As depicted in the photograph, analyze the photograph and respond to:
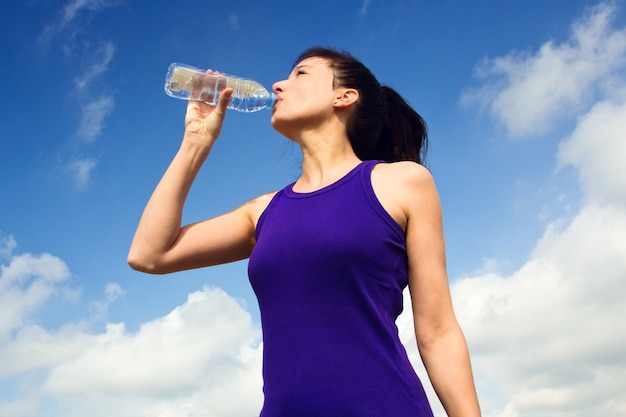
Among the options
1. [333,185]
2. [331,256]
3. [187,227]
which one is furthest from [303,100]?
[331,256]

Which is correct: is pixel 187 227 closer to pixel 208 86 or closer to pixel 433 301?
pixel 208 86

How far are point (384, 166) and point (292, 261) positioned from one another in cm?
74

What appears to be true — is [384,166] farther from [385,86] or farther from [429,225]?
[385,86]

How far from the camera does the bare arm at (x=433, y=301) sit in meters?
2.79

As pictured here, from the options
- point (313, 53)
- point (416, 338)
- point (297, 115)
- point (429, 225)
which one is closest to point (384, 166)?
point (429, 225)

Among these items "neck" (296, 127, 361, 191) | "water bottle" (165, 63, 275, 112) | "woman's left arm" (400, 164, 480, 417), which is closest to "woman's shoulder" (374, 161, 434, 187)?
"woman's left arm" (400, 164, 480, 417)

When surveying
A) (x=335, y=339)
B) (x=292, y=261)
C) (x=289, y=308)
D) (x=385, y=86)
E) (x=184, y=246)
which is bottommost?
(x=335, y=339)

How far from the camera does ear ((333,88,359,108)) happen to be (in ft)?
12.4

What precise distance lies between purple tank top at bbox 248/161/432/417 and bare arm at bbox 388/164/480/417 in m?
0.08

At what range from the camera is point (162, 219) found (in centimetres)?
350

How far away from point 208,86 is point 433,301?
2251mm

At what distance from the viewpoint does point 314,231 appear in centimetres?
296

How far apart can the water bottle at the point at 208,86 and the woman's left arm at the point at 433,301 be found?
1.52 meters

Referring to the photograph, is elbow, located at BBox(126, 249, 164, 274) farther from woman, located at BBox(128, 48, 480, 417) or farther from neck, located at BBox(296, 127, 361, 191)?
neck, located at BBox(296, 127, 361, 191)
